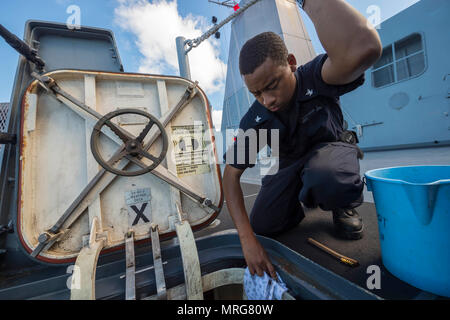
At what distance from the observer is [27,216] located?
79 centimetres

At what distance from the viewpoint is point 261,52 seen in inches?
29.4

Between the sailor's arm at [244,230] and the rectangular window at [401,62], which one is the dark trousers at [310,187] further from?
the rectangular window at [401,62]

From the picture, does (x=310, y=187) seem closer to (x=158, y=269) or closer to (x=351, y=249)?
(x=351, y=249)

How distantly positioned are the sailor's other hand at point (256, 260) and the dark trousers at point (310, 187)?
38 cm

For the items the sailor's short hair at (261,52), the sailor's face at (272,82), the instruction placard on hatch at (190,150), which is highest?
the sailor's short hair at (261,52)

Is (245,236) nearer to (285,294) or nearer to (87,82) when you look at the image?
(285,294)

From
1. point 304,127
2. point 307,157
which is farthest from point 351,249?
point 304,127

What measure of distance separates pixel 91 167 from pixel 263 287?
96cm

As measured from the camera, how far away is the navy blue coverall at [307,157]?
85 cm

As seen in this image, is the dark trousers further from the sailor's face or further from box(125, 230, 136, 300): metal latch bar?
box(125, 230, 136, 300): metal latch bar

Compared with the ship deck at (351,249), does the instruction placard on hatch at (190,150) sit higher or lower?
higher

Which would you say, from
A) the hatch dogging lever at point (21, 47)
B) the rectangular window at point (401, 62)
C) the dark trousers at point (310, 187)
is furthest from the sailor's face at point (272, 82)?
the rectangular window at point (401, 62)
